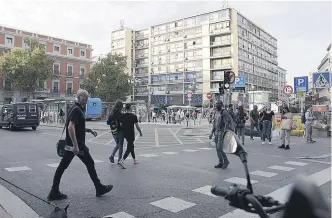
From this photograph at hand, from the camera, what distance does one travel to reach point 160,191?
17.5 feet

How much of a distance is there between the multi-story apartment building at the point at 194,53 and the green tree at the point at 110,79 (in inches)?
504

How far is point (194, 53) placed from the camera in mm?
68438

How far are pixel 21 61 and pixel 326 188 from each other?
47.1 m

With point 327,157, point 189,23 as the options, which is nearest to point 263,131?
point 327,157

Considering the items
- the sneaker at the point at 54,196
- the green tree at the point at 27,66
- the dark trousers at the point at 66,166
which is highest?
the green tree at the point at 27,66

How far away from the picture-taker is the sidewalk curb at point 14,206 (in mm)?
4062

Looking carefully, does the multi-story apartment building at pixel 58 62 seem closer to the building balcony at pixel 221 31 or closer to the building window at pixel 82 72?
the building window at pixel 82 72

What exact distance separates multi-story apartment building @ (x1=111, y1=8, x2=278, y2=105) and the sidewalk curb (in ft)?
193

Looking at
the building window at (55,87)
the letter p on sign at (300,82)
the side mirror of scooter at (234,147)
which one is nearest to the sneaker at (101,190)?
the side mirror of scooter at (234,147)

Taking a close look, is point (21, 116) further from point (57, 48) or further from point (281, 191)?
point (57, 48)

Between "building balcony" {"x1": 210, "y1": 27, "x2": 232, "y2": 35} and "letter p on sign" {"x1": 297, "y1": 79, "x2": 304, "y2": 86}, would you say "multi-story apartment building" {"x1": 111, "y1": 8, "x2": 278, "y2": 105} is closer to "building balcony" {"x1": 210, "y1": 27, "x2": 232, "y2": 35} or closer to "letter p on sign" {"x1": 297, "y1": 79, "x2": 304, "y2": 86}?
"building balcony" {"x1": 210, "y1": 27, "x2": 232, "y2": 35}

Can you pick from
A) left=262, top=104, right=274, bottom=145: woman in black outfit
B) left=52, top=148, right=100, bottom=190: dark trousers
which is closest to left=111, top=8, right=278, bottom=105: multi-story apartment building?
left=262, top=104, right=274, bottom=145: woman in black outfit

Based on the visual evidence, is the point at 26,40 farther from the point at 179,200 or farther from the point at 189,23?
the point at 179,200

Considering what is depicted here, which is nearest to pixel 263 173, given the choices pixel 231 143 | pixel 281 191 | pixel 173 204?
pixel 281 191
